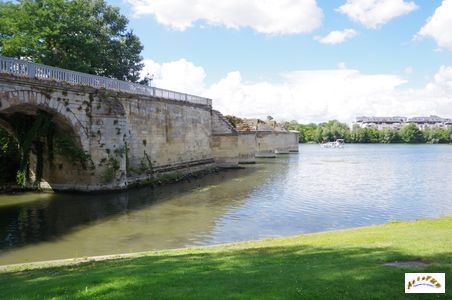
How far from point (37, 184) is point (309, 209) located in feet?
52.6

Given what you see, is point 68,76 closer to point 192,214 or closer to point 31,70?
point 31,70

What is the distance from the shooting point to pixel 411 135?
144750 millimetres

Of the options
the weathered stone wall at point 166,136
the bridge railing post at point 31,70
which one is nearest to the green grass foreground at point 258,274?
the bridge railing post at point 31,70

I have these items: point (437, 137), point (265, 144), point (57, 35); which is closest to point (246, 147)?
point (265, 144)

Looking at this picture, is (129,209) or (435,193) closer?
(129,209)

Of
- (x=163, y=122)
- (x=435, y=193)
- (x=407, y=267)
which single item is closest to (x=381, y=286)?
(x=407, y=267)

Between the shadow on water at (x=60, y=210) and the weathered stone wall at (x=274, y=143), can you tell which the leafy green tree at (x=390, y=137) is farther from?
the shadow on water at (x=60, y=210)

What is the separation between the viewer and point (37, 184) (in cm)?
2462

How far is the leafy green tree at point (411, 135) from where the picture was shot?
475 feet

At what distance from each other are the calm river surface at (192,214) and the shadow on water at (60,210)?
33 mm

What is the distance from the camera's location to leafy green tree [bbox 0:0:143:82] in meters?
Result: 32.1

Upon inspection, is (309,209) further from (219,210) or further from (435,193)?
(435,193)

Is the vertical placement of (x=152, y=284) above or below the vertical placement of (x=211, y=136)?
below

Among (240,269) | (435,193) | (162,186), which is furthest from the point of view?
(162,186)
